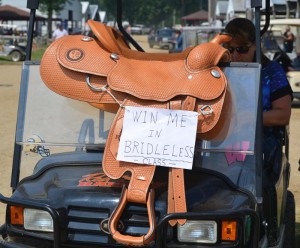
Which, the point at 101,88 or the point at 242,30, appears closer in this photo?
the point at 101,88

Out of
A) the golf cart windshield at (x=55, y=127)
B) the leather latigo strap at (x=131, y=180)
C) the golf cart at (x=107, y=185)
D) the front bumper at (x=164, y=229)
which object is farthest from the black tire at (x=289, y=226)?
the leather latigo strap at (x=131, y=180)

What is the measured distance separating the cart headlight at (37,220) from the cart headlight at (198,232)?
1.98ft

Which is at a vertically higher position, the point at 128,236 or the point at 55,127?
the point at 55,127

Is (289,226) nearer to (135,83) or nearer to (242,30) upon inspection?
(242,30)

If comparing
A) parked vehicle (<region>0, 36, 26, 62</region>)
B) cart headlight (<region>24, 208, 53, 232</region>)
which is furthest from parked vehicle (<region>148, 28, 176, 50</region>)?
cart headlight (<region>24, 208, 53, 232</region>)

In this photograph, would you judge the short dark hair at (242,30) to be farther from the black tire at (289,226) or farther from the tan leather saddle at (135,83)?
the black tire at (289,226)

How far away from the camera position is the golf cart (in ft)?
10.7

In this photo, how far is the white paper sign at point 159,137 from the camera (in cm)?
343

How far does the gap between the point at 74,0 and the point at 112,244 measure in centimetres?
7003

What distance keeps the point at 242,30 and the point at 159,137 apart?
121 cm

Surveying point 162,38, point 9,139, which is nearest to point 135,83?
point 9,139

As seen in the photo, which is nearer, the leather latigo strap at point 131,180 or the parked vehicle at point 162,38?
the leather latigo strap at point 131,180

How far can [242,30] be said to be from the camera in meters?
4.38

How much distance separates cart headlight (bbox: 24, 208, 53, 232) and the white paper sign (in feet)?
1.42
